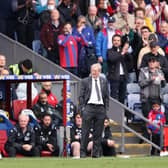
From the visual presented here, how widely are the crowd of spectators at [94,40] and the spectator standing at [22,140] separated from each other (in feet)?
10.8

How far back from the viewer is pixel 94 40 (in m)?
26.0

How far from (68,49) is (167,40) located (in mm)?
3034

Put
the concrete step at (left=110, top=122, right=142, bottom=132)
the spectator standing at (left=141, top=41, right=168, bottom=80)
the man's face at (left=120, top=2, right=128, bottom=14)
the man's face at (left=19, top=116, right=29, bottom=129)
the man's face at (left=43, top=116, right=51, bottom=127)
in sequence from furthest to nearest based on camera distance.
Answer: the man's face at (left=120, top=2, right=128, bottom=14) → the spectator standing at (left=141, top=41, right=168, bottom=80) → the concrete step at (left=110, top=122, right=142, bottom=132) → the man's face at (left=43, top=116, right=51, bottom=127) → the man's face at (left=19, top=116, right=29, bottom=129)

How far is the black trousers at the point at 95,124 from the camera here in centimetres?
2148

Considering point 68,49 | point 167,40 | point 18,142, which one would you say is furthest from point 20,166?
point 167,40

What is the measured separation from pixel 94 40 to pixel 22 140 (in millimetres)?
4274

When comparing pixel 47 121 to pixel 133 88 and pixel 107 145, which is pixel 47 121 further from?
pixel 133 88

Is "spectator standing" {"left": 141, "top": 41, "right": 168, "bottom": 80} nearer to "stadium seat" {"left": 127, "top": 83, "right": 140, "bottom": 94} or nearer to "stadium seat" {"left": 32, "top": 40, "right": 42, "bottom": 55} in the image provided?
"stadium seat" {"left": 127, "top": 83, "right": 140, "bottom": 94}

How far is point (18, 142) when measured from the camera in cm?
2269

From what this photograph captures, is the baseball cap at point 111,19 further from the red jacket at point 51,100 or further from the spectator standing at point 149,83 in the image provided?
the red jacket at point 51,100

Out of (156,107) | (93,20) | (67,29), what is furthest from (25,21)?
(156,107)

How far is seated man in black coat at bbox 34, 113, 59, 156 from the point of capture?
2298cm

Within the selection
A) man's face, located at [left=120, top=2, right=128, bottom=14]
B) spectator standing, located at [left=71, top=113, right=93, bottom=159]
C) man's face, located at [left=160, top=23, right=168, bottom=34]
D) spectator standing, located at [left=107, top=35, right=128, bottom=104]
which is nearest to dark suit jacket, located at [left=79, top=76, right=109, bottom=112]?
spectator standing, located at [left=71, top=113, right=93, bottom=159]

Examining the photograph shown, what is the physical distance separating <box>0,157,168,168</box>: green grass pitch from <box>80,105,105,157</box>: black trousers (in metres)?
0.83
